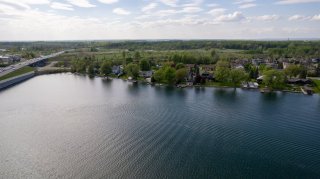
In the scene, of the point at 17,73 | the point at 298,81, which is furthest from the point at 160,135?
the point at 17,73

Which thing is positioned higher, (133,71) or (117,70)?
(133,71)

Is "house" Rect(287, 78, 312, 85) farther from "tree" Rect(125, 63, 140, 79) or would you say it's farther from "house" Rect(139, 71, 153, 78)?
"tree" Rect(125, 63, 140, 79)

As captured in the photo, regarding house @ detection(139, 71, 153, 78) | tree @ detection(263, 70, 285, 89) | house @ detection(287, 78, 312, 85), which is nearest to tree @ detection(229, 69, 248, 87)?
tree @ detection(263, 70, 285, 89)

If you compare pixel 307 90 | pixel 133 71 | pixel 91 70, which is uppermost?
pixel 133 71

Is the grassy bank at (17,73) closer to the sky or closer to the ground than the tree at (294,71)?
closer to the ground

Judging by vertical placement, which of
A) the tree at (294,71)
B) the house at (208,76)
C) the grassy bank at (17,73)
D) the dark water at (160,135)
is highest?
the tree at (294,71)

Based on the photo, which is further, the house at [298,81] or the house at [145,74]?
the house at [145,74]

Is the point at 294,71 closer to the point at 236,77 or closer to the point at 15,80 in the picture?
the point at 236,77

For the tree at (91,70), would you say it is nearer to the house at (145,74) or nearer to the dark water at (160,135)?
the house at (145,74)

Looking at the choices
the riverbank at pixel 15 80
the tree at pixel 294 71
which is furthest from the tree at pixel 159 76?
the riverbank at pixel 15 80

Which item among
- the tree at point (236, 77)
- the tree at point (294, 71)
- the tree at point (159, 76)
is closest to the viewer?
the tree at point (236, 77)
